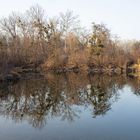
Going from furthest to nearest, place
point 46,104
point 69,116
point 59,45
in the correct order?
point 59,45 < point 46,104 < point 69,116

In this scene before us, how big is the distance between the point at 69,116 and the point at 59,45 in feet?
112

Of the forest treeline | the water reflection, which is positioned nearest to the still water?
the water reflection

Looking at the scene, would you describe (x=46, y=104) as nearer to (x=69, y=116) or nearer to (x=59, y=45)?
(x=69, y=116)

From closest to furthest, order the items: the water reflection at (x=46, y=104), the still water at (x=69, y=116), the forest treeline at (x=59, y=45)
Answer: the still water at (x=69, y=116) < the water reflection at (x=46, y=104) < the forest treeline at (x=59, y=45)

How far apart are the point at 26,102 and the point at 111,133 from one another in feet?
23.9

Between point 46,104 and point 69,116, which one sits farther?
point 46,104

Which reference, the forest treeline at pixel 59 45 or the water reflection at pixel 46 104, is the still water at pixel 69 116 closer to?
the water reflection at pixel 46 104

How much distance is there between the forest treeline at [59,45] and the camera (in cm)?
4150

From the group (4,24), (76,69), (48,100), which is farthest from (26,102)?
(4,24)

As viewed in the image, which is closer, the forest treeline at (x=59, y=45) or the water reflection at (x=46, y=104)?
the water reflection at (x=46, y=104)

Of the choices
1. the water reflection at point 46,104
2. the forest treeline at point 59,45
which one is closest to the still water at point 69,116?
the water reflection at point 46,104

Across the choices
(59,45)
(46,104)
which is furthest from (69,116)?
(59,45)

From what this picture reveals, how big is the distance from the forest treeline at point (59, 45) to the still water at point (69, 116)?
21.6 meters

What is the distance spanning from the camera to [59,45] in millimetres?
46750
